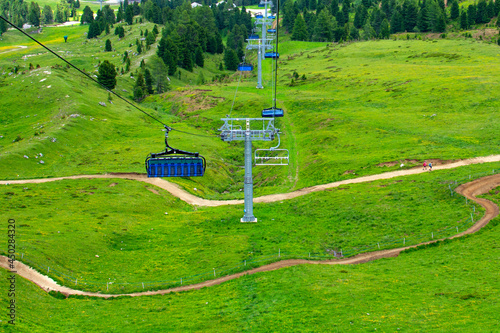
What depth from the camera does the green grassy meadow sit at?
1428 inches

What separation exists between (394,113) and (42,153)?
2920 inches

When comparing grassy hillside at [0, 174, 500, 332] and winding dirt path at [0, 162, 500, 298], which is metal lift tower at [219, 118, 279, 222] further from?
grassy hillside at [0, 174, 500, 332]

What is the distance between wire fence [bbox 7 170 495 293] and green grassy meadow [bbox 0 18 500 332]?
267 mm

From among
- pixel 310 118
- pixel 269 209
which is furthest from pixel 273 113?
pixel 310 118

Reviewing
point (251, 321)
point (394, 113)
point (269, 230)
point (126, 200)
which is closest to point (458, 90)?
point (394, 113)

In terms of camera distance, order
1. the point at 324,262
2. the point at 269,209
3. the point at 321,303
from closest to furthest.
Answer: the point at 321,303 < the point at 324,262 < the point at 269,209

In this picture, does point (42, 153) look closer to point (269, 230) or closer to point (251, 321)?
point (269, 230)

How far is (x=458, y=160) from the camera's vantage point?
71.1 metres

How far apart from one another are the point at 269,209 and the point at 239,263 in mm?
20661

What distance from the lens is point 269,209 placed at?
6706cm

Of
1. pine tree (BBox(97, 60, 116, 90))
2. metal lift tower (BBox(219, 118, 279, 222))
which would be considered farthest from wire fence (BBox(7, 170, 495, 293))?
pine tree (BBox(97, 60, 116, 90))

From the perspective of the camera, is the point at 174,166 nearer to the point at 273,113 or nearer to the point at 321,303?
the point at 273,113

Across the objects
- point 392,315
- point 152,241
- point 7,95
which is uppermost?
point 7,95

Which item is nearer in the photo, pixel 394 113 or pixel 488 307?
pixel 488 307
